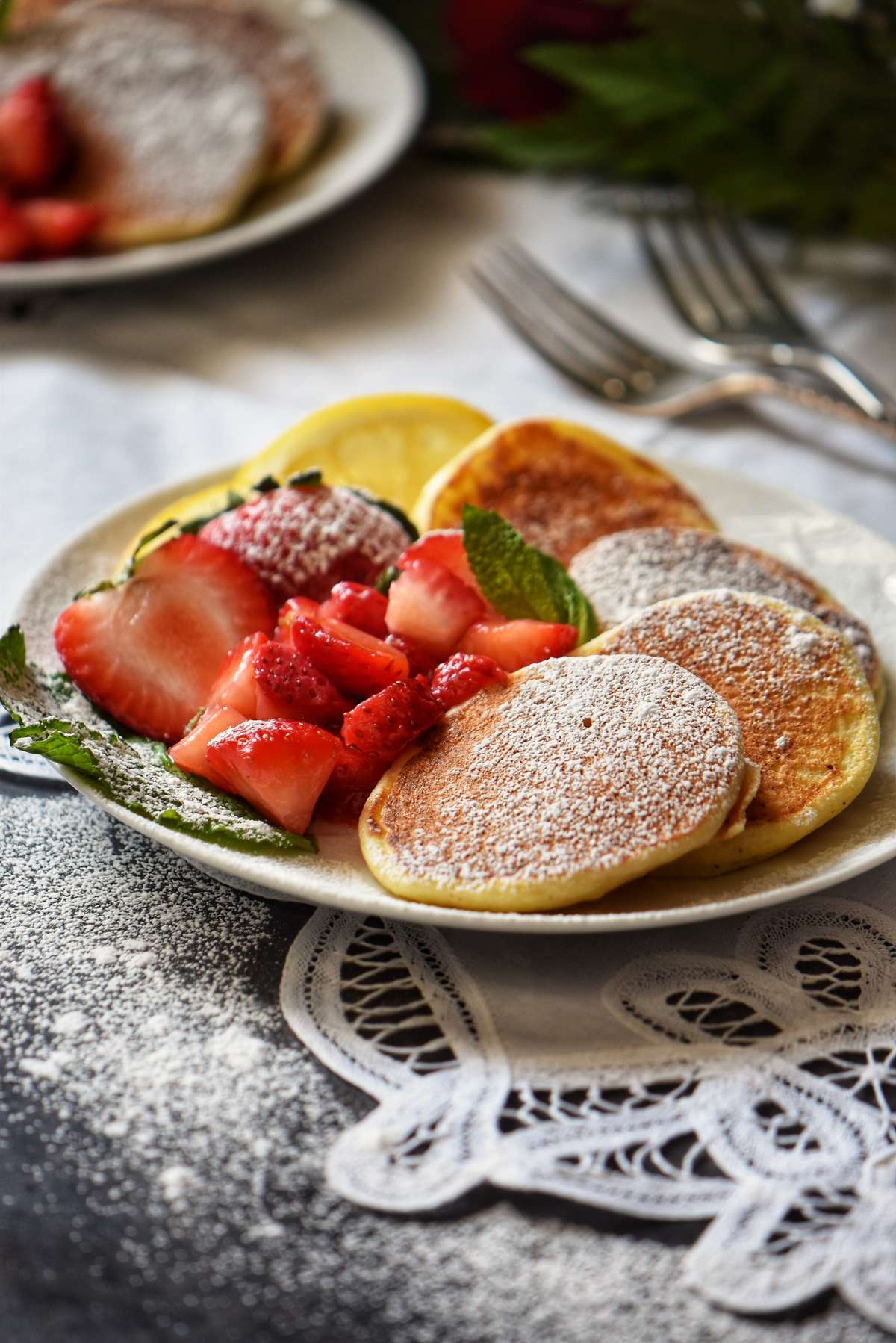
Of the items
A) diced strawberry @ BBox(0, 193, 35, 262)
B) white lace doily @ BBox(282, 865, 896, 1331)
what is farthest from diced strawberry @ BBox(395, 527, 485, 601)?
diced strawberry @ BBox(0, 193, 35, 262)

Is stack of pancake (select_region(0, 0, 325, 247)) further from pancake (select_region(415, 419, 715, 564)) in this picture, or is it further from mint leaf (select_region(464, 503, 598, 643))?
mint leaf (select_region(464, 503, 598, 643))

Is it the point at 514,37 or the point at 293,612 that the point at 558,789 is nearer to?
the point at 293,612

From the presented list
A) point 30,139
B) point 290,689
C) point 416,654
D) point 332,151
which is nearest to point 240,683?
point 290,689

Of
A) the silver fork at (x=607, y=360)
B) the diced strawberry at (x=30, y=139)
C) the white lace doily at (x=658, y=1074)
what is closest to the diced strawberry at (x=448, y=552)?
the white lace doily at (x=658, y=1074)

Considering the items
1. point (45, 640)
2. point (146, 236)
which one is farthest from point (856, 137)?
point (45, 640)

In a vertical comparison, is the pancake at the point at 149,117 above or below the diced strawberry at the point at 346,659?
above

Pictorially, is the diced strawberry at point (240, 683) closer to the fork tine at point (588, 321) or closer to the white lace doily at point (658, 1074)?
the white lace doily at point (658, 1074)
